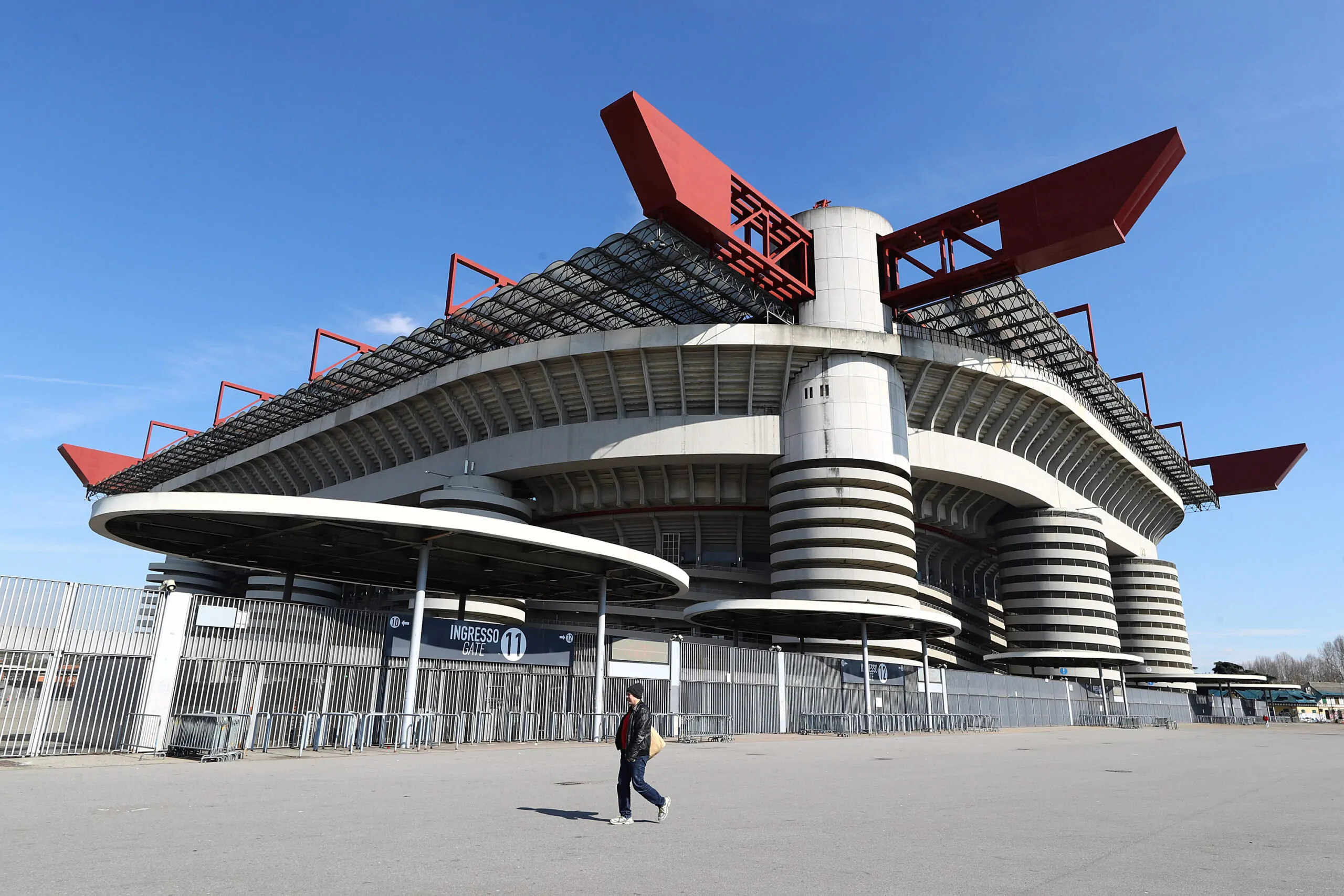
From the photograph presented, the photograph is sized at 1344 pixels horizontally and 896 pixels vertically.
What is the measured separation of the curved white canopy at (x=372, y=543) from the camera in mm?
19359

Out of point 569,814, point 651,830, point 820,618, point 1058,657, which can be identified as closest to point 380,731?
point 569,814

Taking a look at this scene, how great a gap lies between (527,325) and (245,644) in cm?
3303

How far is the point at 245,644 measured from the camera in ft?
63.5

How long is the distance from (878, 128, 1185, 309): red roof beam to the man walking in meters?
39.6

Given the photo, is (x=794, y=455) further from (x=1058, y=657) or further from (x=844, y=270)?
(x=1058, y=657)

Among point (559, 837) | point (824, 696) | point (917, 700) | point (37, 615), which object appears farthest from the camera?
point (917, 700)

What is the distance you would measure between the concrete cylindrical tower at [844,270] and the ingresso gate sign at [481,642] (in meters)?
28.7

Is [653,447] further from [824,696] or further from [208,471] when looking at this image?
[208,471]

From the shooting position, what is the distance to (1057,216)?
1662 inches

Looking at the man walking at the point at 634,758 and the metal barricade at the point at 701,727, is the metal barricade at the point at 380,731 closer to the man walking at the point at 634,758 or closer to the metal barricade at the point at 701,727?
the metal barricade at the point at 701,727

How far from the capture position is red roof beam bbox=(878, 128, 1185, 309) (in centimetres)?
3975

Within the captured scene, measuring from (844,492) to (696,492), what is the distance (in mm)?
10721

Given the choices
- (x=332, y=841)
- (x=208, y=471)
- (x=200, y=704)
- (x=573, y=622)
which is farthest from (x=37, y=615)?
(x=208, y=471)

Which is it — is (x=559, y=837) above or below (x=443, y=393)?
below
